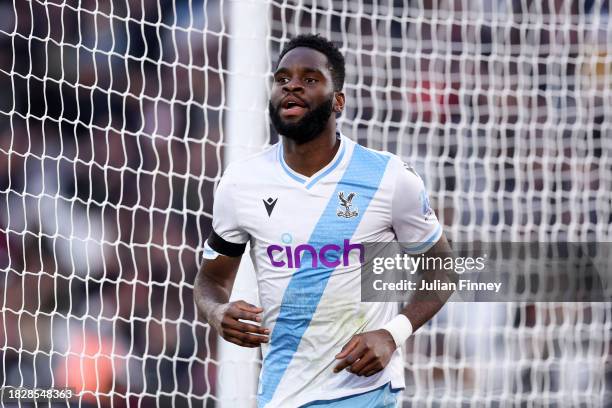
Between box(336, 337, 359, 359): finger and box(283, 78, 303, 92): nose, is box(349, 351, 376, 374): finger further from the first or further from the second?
box(283, 78, 303, 92): nose

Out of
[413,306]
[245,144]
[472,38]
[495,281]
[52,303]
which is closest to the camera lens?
[413,306]

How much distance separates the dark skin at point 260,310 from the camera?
3016mm

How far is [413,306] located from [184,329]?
2911 mm

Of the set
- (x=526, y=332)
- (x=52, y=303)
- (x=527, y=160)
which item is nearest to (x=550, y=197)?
(x=527, y=160)

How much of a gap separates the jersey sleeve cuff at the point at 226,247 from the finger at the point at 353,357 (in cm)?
62

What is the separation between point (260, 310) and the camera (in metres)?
2.98

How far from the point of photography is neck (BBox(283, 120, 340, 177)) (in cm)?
337

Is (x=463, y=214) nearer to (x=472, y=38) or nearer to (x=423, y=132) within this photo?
(x=423, y=132)

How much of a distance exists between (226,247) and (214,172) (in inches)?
102

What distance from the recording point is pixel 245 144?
5.30 metres
